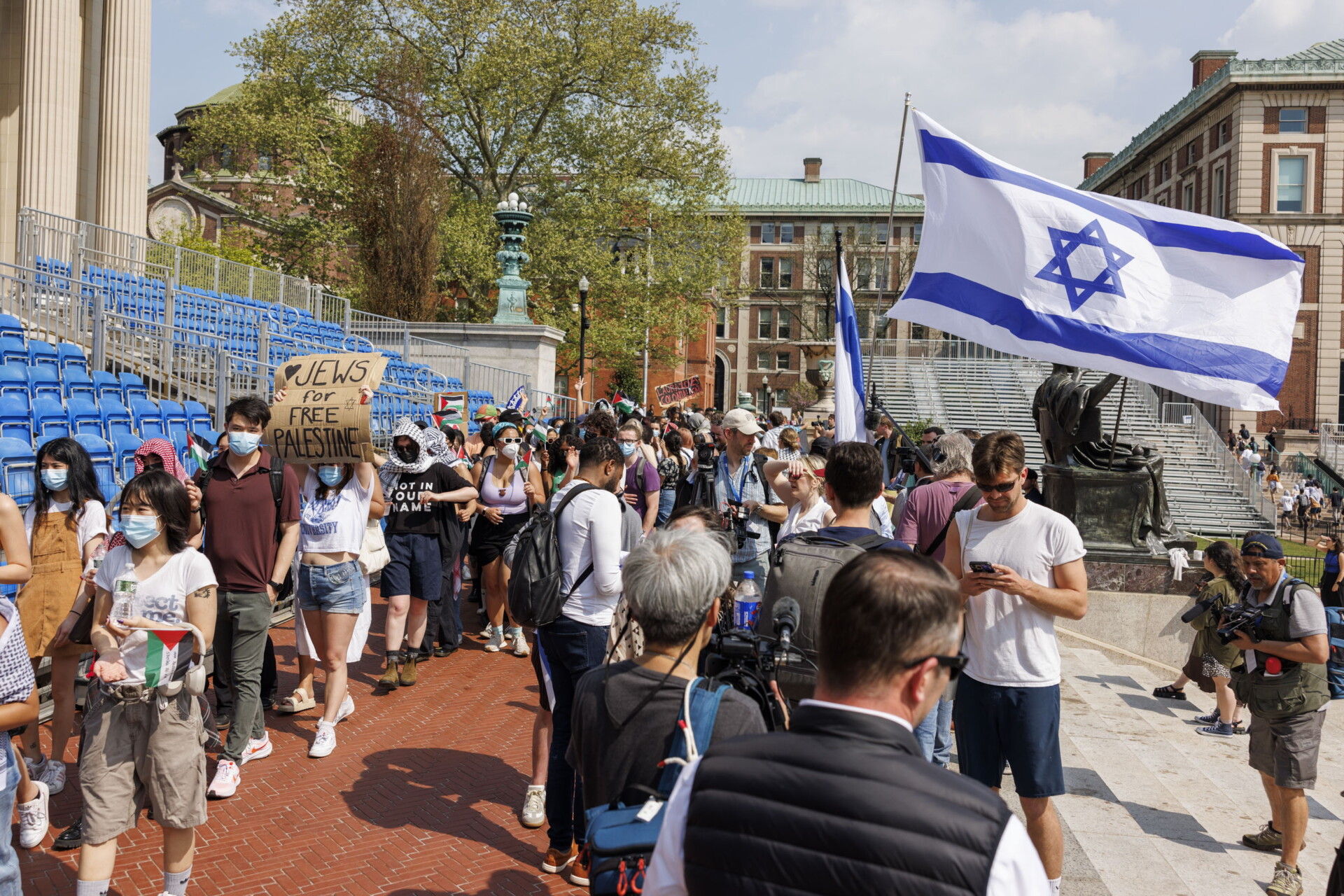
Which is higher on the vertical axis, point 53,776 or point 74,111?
point 74,111

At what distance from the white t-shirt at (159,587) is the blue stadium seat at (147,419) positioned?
7271 mm

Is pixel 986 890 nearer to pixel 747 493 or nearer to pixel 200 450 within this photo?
pixel 747 493

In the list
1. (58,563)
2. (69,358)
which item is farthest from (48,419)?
(58,563)

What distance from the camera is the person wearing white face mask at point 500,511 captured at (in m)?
8.75

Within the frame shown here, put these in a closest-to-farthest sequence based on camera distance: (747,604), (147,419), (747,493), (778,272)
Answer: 1. (747,604)
2. (747,493)
3. (147,419)
4. (778,272)

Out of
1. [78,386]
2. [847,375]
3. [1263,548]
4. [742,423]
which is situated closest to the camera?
[1263,548]

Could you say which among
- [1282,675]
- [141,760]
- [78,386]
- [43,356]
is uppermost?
[43,356]

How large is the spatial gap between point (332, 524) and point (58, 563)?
151cm

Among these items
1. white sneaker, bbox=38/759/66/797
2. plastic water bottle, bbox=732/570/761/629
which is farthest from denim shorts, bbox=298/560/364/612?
plastic water bottle, bbox=732/570/761/629

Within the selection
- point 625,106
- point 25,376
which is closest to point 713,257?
point 625,106

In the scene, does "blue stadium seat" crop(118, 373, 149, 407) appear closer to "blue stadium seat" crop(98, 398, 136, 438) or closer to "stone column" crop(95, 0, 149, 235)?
"blue stadium seat" crop(98, 398, 136, 438)

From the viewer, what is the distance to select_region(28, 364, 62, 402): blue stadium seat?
10461mm

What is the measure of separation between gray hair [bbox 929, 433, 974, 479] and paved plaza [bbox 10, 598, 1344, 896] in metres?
2.00

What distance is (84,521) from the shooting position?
221 inches
